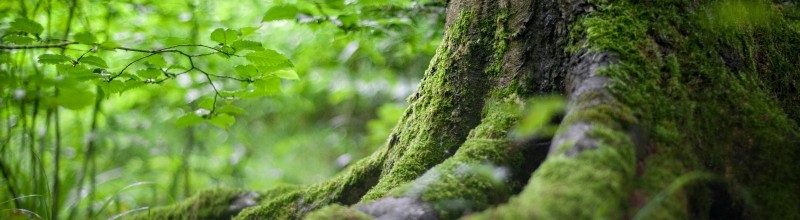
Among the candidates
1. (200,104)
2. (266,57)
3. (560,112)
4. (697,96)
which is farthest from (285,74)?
(697,96)

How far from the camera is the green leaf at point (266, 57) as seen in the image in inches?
69.9

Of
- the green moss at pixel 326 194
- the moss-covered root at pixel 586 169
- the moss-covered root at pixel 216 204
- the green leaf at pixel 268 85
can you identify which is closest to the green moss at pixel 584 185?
the moss-covered root at pixel 586 169

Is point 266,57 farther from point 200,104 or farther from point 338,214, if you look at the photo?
point 338,214

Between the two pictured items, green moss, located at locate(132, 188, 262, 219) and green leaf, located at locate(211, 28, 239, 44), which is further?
green moss, located at locate(132, 188, 262, 219)

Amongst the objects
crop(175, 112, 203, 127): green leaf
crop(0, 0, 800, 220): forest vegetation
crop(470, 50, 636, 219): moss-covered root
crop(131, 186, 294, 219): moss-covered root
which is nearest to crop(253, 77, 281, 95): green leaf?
crop(0, 0, 800, 220): forest vegetation

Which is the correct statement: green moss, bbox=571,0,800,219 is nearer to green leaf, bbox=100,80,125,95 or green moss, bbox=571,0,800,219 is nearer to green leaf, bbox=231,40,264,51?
green leaf, bbox=231,40,264,51

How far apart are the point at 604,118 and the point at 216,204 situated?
6.09ft

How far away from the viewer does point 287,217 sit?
2.05 m

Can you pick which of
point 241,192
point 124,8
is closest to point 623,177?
point 241,192

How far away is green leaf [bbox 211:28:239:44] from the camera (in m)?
1.74

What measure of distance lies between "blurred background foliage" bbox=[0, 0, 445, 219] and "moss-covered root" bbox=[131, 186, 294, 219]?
23cm

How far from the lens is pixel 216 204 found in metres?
2.43

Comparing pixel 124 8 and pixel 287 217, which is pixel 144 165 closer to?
pixel 124 8

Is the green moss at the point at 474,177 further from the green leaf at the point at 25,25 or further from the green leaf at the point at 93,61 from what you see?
the green leaf at the point at 25,25
